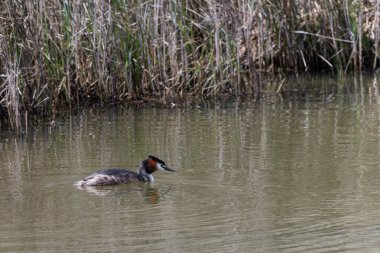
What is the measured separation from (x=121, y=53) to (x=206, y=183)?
4.12 meters

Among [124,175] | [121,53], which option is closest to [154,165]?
[124,175]

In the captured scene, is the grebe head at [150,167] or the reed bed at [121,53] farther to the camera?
the reed bed at [121,53]

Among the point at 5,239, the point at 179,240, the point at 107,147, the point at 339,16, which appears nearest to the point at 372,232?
the point at 179,240

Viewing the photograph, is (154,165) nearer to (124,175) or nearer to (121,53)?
(124,175)

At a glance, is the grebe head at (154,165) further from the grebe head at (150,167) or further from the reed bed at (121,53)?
the reed bed at (121,53)

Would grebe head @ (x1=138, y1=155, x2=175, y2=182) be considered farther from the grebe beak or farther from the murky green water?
the murky green water

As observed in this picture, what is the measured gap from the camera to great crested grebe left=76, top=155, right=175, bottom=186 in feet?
25.0

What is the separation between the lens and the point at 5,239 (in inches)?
242

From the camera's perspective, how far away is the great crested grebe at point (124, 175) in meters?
7.63

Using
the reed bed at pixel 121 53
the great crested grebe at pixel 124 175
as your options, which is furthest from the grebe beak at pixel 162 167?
the reed bed at pixel 121 53

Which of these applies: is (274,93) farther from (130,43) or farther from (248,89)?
(130,43)

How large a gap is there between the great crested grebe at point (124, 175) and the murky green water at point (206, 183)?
0.08 m

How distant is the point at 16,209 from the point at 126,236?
3.65 feet

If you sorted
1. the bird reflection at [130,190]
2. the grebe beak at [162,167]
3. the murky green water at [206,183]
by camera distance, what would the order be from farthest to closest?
the grebe beak at [162,167] < the bird reflection at [130,190] < the murky green water at [206,183]
